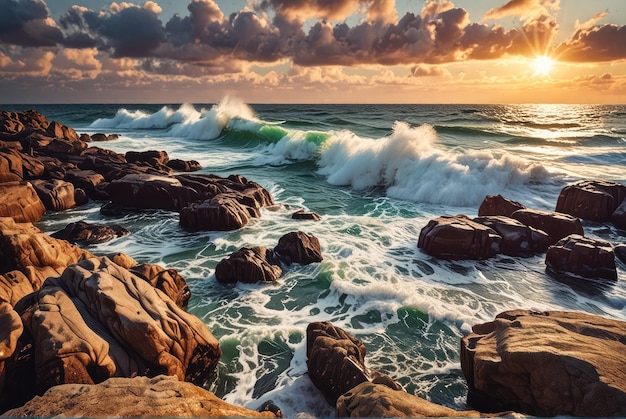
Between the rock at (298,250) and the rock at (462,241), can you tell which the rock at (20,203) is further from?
the rock at (462,241)

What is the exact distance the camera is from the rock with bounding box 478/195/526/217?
493 inches

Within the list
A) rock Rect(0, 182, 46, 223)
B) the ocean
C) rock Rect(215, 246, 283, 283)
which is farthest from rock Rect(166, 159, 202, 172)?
rock Rect(215, 246, 283, 283)

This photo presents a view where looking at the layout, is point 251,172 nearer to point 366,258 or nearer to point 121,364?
point 366,258

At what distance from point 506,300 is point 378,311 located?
2811mm

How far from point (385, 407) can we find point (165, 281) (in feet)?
16.0

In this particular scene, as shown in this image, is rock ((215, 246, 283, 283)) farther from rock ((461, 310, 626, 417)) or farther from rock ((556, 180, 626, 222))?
rock ((556, 180, 626, 222))

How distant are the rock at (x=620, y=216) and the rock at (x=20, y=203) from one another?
744 inches

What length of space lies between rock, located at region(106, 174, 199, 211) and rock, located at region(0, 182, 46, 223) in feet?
8.19

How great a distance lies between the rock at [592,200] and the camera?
13.0 meters

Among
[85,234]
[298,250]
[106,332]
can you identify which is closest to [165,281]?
[106,332]

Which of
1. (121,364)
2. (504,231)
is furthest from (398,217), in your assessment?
(121,364)

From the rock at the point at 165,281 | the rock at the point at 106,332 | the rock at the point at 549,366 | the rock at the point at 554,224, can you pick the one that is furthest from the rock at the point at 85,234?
the rock at the point at 554,224

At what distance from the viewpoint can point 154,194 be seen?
1421cm

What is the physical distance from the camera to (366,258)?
10.0 m
